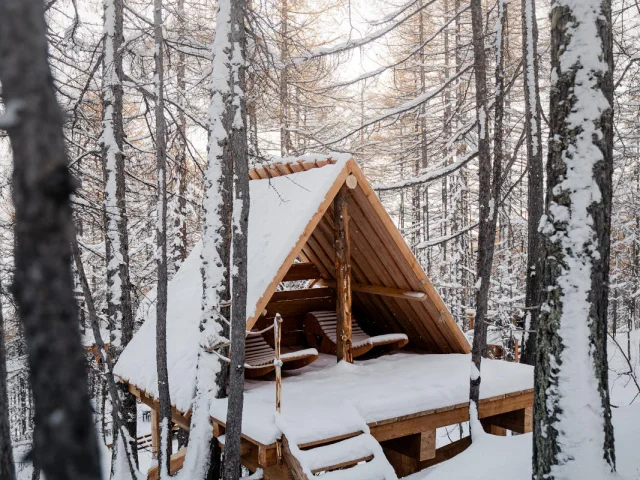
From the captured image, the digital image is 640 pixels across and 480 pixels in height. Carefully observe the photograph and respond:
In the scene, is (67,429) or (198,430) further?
(198,430)

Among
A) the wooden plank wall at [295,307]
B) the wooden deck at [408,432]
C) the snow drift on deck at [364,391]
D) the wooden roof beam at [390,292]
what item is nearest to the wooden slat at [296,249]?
the snow drift on deck at [364,391]

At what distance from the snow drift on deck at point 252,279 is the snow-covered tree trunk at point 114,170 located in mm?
686

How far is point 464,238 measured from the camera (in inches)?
655

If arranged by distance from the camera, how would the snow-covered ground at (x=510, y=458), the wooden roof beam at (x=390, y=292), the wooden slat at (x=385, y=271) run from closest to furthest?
the snow-covered ground at (x=510, y=458) < the wooden roof beam at (x=390, y=292) < the wooden slat at (x=385, y=271)

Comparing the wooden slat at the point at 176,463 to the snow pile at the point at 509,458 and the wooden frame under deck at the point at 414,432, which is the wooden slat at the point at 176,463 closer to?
the wooden frame under deck at the point at 414,432

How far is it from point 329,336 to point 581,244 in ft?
18.3

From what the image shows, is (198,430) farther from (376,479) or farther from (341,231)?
(341,231)

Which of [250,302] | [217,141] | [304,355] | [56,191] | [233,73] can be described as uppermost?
[233,73]

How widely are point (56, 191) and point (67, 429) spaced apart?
0.67m

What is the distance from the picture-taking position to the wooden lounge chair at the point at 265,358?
673cm

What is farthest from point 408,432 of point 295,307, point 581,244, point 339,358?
point 295,307

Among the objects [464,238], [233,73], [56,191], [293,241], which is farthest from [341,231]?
[464,238]

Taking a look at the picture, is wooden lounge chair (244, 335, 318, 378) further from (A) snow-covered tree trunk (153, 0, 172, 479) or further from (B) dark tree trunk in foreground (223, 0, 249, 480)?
(B) dark tree trunk in foreground (223, 0, 249, 480)

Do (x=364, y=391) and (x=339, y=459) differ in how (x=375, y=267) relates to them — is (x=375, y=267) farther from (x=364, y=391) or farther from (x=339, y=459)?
(x=339, y=459)
